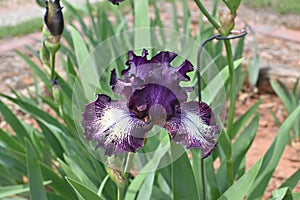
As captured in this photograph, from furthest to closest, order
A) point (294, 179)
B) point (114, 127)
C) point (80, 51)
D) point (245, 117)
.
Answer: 1. point (245, 117)
2. point (80, 51)
3. point (294, 179)
4. point (114, 127)

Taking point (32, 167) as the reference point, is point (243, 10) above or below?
below

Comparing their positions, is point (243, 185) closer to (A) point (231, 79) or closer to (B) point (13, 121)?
(A) point (231, 79)

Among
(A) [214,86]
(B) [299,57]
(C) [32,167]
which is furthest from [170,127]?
(B) [299,57]

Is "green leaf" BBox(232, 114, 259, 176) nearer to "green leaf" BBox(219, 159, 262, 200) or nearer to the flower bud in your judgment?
"green leaf" BBox(219, 159, 262, 200)

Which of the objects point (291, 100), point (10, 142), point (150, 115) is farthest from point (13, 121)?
point (291, 100)

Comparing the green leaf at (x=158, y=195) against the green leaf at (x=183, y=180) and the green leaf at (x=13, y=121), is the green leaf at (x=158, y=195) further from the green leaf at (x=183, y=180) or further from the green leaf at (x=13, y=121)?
the green leaf at (x=13, y=121)

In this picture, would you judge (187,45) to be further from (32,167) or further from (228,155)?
(32,167)

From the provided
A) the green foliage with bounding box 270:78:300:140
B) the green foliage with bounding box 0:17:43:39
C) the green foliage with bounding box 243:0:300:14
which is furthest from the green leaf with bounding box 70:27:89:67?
the green foliage with bounding box 243:0:300:14
